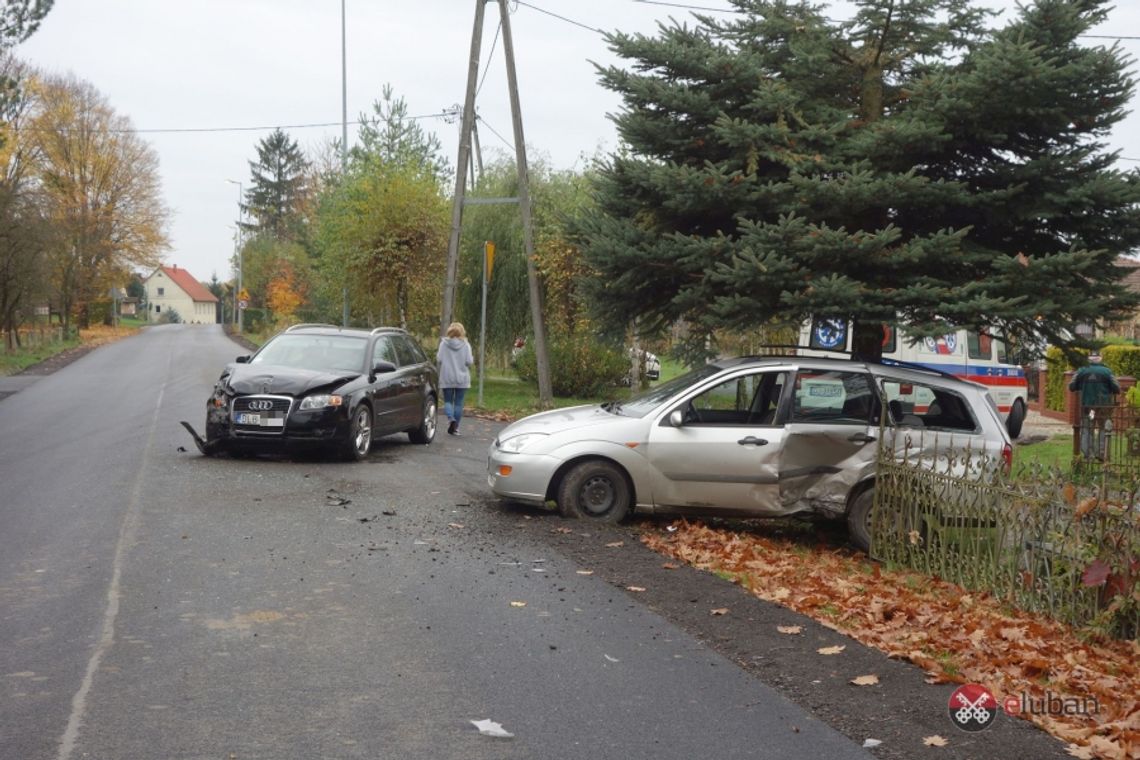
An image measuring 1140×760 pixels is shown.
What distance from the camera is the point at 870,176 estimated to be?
38.7ft

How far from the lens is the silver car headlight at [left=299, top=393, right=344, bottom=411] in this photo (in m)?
14.0

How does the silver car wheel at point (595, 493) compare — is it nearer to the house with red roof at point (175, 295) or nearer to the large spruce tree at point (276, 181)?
the large spruce tree at point (276, 181)

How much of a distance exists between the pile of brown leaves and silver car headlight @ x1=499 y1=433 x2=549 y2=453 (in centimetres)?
138

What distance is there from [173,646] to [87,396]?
834 inches

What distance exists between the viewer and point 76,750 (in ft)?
15.2

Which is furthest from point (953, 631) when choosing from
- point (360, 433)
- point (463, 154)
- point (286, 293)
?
point (286, 293)

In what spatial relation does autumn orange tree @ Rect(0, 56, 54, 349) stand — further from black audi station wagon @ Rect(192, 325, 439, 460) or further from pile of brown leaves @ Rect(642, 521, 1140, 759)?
pile of brown leaves @ Rect(642, 521, 1140, 759)

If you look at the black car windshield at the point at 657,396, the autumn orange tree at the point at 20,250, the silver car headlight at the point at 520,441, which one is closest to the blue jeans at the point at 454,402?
the black car windshield at the point at 657,396

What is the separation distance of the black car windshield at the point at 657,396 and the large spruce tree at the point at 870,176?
1290mm

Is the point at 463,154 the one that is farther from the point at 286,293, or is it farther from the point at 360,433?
the point at 286,293

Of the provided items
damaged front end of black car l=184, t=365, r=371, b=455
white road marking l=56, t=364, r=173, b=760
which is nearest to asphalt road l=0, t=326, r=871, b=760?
white road marking l=56, t=364, r=173, b=760

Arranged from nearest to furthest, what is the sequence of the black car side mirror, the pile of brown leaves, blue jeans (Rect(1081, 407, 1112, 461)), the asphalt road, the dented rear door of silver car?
the asphalt road < the pile of brown leaves < the dented rear door of silver car < the black car side mirror < blue jeans (Rect(1081, 407, 1112, 461))

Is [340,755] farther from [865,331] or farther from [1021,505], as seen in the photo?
[865,331]

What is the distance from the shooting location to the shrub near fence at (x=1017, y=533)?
6.83 m
